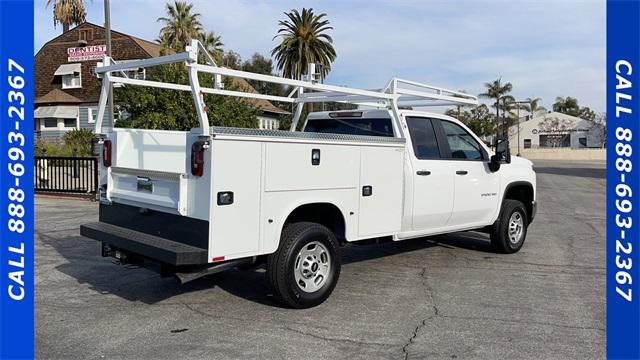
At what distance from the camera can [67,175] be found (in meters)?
15.9

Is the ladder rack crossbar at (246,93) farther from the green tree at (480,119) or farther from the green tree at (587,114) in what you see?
the green tree at (587,114)

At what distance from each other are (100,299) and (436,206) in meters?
4.05

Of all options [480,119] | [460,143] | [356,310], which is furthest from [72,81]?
[480,119]

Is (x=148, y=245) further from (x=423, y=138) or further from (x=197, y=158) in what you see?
(x=423, y=138)

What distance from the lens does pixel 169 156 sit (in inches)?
241

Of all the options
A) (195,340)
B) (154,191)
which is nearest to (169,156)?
(154,191)

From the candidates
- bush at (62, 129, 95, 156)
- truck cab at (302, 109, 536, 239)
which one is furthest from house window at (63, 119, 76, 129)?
truck cab at (302, 109, 536, 239)

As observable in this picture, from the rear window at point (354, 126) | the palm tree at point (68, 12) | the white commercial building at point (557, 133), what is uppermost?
the palm tree at point (68, 12)

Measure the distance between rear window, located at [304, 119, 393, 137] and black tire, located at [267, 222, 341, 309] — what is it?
180cm

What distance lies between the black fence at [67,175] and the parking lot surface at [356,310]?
7.28m

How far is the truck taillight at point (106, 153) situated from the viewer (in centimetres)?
602

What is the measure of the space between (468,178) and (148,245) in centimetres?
433

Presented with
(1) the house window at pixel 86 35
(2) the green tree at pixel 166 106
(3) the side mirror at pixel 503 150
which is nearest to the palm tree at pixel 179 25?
(1) the house window at pixel 86 35

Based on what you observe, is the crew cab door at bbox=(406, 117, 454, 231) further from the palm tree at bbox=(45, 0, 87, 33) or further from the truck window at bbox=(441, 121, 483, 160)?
the palm tree at bbox=(45, 0, 87, 33)
